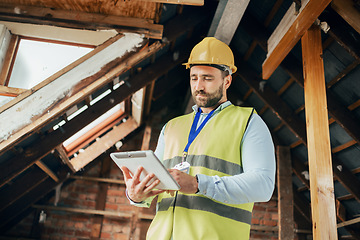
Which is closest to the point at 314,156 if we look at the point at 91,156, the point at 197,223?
the point at 197,223

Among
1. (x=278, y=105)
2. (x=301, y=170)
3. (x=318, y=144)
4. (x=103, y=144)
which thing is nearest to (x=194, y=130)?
(x=318, y=144)

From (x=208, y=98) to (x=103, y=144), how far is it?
466 cm

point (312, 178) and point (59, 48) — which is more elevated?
point (59, 48)

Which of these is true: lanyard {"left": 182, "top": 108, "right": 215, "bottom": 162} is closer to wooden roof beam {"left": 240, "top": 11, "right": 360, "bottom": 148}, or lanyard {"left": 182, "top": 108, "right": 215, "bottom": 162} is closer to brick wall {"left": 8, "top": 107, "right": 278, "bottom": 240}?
wooden roof beam {"left": 240, "top": 11, "right": 360, "bottom": 148}

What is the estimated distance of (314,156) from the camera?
2.43 metres

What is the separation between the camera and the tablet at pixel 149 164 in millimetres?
1058

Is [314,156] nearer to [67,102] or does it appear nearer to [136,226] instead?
[67,102]

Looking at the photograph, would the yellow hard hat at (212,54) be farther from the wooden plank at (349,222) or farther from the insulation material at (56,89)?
the wooden plank at (349,222)

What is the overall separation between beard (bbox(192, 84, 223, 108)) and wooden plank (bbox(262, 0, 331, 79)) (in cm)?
140

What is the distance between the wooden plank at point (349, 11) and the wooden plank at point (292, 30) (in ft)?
0.52

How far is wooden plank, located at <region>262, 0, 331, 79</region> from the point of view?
2459 millimetres

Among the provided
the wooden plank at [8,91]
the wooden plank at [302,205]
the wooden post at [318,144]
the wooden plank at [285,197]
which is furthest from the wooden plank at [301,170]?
the wooden plank at [8,91]

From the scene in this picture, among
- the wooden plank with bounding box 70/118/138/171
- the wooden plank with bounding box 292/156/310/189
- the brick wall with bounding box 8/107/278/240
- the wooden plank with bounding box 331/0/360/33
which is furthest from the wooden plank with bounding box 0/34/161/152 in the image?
the wooden plank with bounding box 292/156/310/189

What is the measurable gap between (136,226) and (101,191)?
99 centimetres
